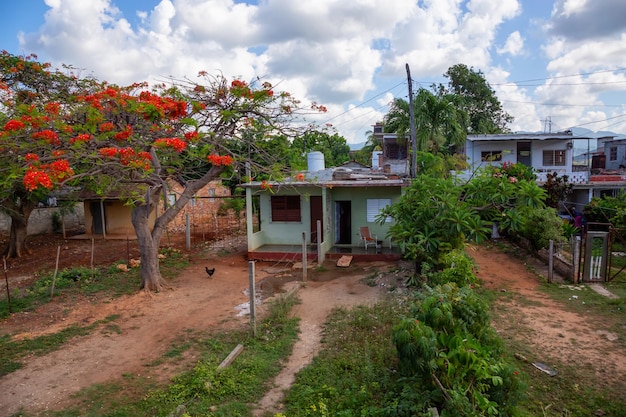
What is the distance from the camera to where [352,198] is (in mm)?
15867

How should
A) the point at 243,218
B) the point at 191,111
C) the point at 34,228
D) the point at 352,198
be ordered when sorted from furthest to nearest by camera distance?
the point at 243,218 → the point at 34,228 → the point at 352,198 → the point at 191,111

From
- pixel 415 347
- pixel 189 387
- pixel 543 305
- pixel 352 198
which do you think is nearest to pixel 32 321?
pixel 189 387

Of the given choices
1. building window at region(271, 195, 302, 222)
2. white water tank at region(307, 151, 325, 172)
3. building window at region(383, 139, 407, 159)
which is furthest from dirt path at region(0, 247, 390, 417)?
building window at region(383, 139, 407, 159)

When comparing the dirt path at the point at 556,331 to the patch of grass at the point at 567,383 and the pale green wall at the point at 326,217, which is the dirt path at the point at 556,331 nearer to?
the patch of grass at the point at 567,383

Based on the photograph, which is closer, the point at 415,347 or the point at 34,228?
the point at 415,347

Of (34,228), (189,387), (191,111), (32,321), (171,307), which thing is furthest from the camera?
(34,228)

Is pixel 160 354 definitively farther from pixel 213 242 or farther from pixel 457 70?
pixel 457 70

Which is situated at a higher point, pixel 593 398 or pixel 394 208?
pixel 394 208

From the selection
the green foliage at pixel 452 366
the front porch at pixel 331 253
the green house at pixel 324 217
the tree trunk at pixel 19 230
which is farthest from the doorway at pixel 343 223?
the tree trunk at pixel 19 230

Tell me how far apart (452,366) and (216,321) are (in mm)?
5910

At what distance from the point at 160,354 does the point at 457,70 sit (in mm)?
26697

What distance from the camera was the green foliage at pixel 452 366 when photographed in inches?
173

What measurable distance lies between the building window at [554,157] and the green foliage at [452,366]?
20.3m

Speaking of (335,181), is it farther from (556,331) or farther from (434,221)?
(556,331)
